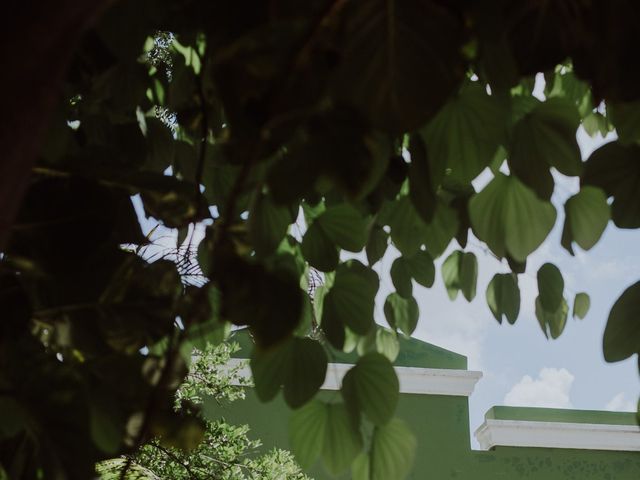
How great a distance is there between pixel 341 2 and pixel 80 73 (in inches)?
14.4

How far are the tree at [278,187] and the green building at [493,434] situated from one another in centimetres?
446

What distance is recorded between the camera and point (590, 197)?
1.80ft

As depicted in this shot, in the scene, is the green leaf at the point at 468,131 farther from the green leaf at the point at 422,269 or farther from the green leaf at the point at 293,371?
the green leaf at the point at 422,269

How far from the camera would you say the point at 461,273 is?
93cm

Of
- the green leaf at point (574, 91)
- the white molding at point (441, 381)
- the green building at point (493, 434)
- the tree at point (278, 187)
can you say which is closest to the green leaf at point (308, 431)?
the tree at point (278, 187)

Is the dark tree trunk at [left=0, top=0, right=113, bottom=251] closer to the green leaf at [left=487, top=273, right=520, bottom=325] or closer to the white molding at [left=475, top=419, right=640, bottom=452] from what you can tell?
the green leaf at [left=487, top=273, right=520, bottom=325]

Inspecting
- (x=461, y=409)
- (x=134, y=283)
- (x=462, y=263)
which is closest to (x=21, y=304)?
(x=134, y=283)

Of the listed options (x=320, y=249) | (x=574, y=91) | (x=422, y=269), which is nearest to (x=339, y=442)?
(x=320, y=249)

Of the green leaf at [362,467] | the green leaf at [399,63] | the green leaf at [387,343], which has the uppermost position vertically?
the green leaf at [387,343]

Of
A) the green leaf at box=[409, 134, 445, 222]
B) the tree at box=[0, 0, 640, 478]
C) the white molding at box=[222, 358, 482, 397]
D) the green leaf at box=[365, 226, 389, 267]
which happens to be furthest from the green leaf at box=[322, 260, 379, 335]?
the white molding at box=[222, 358, 482, 397]

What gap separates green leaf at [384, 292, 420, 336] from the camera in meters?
0.95

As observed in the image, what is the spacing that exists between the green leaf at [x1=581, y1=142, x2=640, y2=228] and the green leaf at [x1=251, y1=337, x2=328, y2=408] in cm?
21

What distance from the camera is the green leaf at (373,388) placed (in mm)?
480

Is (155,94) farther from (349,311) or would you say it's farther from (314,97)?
(314,97)
